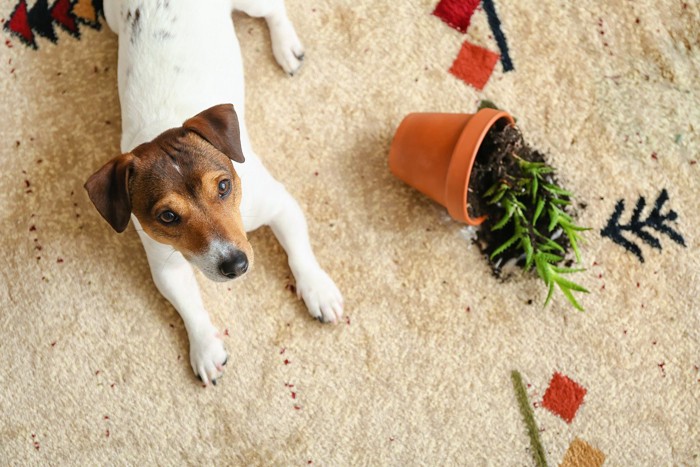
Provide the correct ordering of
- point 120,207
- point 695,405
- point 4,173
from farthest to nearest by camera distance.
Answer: point 4,173 → point 695,405 → point 120,207

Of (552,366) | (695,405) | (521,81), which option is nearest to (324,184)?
(521,81)

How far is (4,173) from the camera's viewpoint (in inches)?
105

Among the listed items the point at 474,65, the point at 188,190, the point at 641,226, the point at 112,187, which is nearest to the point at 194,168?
the point at 188,190

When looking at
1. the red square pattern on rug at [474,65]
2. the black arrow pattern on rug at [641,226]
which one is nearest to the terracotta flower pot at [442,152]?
the red square pattern on rug at [474,65]

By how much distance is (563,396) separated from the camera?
8.24 feet

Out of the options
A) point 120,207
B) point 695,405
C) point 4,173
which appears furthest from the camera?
point 4,173

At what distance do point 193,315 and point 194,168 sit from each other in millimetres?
727

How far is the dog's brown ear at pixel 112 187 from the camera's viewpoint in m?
1.88

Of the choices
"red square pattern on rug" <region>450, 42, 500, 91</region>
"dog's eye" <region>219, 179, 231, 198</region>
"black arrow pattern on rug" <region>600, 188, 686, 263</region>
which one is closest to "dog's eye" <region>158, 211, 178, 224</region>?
"dog's eye" <region>219, 179, 231, 198</region>

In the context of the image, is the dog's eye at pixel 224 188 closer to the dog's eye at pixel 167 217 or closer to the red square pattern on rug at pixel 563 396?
the dog's eye at pixel 167 217

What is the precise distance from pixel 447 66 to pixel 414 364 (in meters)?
1.19

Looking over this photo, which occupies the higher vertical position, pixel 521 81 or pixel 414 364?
pixel 521 81

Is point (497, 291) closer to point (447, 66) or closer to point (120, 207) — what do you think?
point (447, 66)

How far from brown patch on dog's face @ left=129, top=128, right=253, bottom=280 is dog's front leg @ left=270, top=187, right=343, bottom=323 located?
439 millimetres
